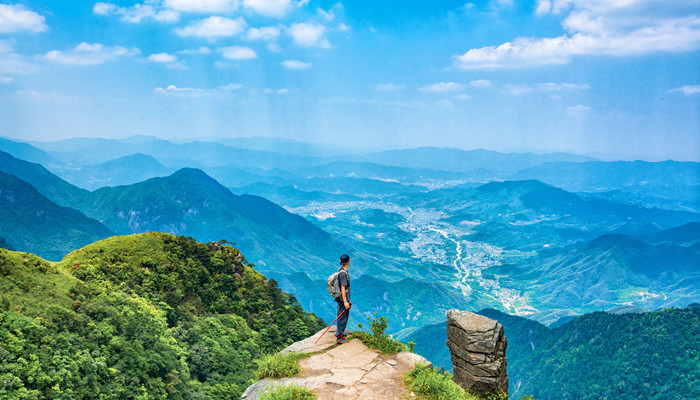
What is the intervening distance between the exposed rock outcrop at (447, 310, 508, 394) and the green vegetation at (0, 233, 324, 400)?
9565 millimetres

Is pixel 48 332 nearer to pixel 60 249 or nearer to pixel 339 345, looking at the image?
pixel 339 345

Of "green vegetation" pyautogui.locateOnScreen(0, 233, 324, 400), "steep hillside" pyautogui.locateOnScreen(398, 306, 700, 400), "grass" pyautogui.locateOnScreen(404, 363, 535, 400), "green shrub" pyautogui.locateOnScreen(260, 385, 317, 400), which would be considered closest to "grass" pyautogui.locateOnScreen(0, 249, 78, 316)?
"green vegetation" pyautogui.locateOnScreen(0, 233, 324, 400)

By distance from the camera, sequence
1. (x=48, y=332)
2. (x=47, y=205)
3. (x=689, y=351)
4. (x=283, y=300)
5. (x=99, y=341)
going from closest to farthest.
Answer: (x=48, y=332) < (x=99, y=341) < (x=283, y=300) < (x=689, y=351) < (x=47, y=205)

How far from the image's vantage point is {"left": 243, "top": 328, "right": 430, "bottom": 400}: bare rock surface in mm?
12078

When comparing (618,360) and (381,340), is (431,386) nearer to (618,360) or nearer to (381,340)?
(381,340)

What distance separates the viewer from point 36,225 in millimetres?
184500

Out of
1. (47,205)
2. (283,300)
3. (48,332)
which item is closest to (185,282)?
(283,300)

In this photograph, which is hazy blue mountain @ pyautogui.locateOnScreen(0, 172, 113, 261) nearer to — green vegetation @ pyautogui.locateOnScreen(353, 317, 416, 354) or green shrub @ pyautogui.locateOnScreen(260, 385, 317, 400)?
green vegetation @ pyautogui.locateOnScreen(353, 317, 416, 354)

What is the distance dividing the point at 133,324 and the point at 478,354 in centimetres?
2034

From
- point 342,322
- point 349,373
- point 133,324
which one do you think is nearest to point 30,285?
point 133,324

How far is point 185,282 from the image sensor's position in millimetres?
48062

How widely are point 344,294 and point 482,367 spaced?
523 cm

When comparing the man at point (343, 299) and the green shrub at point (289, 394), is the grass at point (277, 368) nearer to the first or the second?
the green shrub at point (289, 394)

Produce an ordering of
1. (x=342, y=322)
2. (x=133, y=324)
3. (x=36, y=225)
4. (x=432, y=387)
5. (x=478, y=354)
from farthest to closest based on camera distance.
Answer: (x=36, y=225) < (x=133, y=324) < (x=342, y=322) < (x=478, y=354) < (x=432, y=387)
